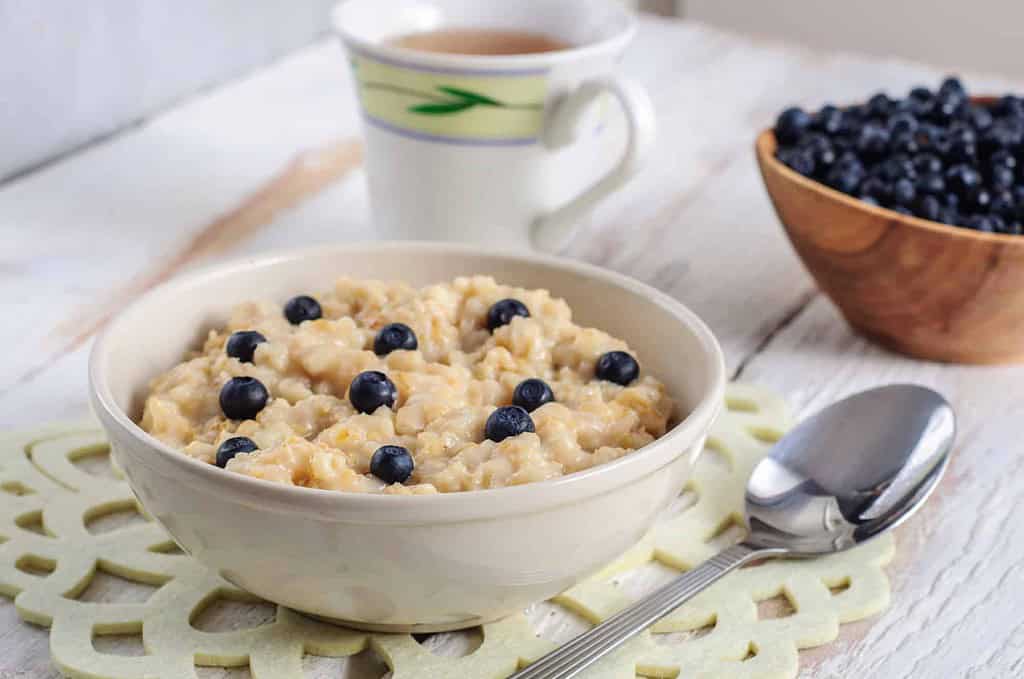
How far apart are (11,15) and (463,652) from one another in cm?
107

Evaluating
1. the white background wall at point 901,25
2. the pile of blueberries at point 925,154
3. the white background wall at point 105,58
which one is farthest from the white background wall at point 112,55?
the white background wall at point 901,25

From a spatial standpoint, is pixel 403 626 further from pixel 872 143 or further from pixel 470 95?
pixel 872 143

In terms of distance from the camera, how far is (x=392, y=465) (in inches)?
32.8

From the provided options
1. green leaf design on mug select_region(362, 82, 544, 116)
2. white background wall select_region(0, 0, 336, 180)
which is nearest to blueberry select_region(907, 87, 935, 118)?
green leaf design on mug select_region(362, 82, 544, 116)

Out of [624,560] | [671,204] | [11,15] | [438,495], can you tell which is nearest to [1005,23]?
[671,204]

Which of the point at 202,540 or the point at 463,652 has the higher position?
the point at 202,540

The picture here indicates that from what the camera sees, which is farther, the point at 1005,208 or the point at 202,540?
the point at 1005,208

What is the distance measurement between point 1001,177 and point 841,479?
1.35 feet

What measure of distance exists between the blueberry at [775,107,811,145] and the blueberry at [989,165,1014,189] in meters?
0.19

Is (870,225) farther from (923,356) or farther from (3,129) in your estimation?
(3,129)

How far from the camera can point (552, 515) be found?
0.79 m

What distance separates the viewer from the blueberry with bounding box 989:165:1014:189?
127 centimetres

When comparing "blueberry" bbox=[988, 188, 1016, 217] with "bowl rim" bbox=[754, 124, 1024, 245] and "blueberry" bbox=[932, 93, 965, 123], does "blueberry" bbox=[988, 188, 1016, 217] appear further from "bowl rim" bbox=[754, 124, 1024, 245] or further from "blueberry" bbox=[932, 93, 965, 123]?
"blueberry" bbox=[932, 93, 965, 123]

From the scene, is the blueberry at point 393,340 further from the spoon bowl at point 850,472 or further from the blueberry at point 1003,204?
the blueberry at point 1003,204
